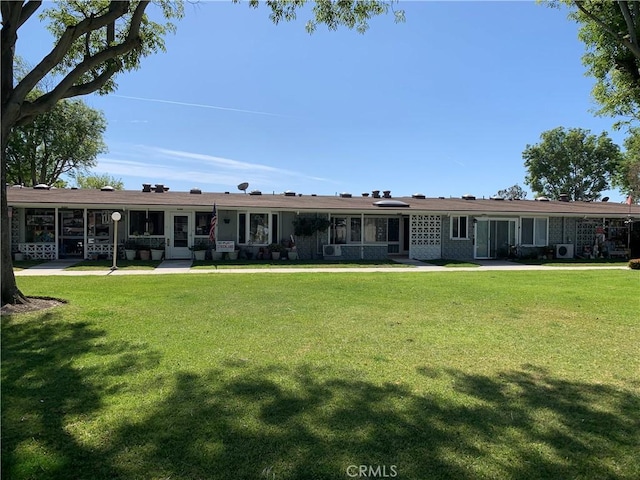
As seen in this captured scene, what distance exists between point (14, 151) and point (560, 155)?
54251mm

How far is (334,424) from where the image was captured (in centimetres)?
358

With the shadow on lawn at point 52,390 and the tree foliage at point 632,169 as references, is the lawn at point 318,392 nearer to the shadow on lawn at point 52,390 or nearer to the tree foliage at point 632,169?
the shadow on lawn at point 52,390

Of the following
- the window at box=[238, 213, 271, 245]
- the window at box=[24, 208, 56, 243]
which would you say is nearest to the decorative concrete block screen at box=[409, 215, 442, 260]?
the window at box=[238, 213, 271, 245]

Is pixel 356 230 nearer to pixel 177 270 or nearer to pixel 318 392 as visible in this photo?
pixel 177 270

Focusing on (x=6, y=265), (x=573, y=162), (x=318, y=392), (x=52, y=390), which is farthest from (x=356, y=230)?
(x=573, y=162)

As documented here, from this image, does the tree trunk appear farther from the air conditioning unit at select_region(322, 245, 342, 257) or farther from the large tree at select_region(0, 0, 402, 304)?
the air conditioning unit at select_region(322, 245, 342, 257)

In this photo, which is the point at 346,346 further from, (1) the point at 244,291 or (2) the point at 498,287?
(2) the point at 498,287

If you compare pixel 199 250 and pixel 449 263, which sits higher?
pixel 199 250

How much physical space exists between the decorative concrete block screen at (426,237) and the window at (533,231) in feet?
15.3

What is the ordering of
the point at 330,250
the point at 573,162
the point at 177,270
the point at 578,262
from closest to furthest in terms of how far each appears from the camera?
the point at 177,270
the point at 330,250
the point at 578,262
the point at 573,162

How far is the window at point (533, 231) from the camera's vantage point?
22.5 metres

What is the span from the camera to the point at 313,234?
20234mm

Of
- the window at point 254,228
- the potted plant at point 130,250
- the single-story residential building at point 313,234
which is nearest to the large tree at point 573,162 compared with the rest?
the single-story residential building at point 313,234

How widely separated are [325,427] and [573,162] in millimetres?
55115
